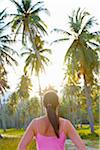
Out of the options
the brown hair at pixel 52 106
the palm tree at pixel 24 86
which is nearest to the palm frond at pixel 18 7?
the palm tree at pixel 24 86

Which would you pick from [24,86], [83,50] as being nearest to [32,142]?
[83,50]

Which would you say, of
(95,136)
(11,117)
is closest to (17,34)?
(95,136)

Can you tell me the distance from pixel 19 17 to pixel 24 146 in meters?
39.8

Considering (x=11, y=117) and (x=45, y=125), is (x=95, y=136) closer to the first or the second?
(x=45, y=125)

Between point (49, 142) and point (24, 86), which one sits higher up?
point (24, 86)

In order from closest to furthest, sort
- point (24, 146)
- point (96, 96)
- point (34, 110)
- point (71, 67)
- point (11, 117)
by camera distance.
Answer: point (24, 146) → point (71, 67) → point (96, 96) → point (34, 110) → point (11, 117)

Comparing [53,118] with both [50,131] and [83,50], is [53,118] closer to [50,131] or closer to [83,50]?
[50,131]

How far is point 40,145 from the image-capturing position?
11.4ft

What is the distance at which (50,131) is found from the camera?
3.53m

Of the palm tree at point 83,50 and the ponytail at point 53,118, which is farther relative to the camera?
the palm tree at point 83,50

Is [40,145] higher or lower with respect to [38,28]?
lower

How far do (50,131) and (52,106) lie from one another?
0.20m

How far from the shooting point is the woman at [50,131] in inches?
137

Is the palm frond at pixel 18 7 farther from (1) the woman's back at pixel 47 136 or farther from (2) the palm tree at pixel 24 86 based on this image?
(1) the woman's back at pixel 47 136
